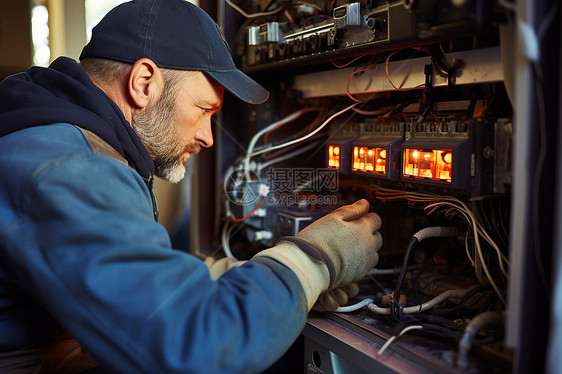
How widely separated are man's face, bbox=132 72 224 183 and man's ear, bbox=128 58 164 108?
20 millimetres

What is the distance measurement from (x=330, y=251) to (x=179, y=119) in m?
0.49

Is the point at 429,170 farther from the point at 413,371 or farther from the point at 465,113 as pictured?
the point at 413,371

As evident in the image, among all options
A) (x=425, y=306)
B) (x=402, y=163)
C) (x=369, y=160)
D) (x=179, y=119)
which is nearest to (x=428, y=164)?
(x=402, y=163)

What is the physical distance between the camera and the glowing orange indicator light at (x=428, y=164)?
100 cm

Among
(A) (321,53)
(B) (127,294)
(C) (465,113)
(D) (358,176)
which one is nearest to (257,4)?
(A) (321,53)

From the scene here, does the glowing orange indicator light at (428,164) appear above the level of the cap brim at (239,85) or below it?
below

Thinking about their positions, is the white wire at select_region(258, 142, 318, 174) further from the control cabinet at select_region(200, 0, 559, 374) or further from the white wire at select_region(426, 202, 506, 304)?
the white wire at select_region(426, 202, 506, 304)

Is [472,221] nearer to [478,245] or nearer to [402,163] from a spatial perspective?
[478,245]

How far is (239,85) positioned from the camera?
1204 millimetres

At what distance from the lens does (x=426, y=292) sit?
3.85ft

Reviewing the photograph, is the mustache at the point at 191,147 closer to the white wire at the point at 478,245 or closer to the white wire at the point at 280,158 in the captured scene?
the white wire at the point at 280,158

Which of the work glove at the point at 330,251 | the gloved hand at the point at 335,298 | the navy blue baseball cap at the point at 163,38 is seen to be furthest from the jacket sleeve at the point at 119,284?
the navy blue baseball cap at the point at 163,38

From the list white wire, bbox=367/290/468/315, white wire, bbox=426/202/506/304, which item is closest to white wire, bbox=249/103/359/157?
white wire, bbox=426/202/506/304

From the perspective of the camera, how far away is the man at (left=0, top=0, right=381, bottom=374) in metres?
0.72
